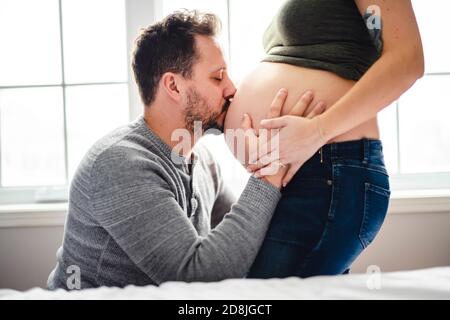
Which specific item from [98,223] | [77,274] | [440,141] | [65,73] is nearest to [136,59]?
[98,223]

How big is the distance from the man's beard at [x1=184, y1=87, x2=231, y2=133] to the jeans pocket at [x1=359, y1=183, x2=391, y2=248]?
1.35 feet

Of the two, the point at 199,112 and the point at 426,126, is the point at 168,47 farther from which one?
the point at 426,126

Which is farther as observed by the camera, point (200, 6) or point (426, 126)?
point (426, 126)

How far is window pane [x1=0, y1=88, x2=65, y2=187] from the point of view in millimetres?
1756

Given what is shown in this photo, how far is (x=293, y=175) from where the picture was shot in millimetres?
946

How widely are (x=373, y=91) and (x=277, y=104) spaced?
198 millimetres

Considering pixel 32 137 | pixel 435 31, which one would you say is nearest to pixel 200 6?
pixel 32 137

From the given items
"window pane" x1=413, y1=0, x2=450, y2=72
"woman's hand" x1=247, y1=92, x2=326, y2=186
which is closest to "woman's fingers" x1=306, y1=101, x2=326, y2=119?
"woman's hand" x1=247, y1=92, x2=326, y2=186

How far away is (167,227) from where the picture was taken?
0.87m

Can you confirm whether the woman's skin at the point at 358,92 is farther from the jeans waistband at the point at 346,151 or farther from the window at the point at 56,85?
the window at the point at 56,85

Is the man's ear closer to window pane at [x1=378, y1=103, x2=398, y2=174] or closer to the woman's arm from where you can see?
the woman's arm

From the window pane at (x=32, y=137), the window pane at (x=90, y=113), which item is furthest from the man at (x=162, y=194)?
the window pane at (x=32, y=137)

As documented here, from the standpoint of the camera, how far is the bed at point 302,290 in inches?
25.2

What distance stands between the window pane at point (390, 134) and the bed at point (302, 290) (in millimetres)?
1116
